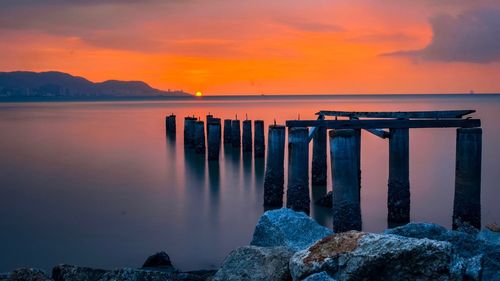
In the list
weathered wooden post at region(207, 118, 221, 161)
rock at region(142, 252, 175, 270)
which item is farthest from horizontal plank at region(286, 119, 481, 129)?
weathered wooden post at region(207, 118, 221, 161)

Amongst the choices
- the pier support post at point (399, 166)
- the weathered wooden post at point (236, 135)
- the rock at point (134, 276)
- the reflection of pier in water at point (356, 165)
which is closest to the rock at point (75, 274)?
the rock at point (134, 276)

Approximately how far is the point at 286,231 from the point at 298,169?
3.80 meters

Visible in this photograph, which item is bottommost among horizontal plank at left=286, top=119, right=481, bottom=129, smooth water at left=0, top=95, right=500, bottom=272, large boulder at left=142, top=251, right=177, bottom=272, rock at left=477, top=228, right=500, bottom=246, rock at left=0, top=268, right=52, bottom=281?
smooth water at left=0, top=95, right=500, bottom=272

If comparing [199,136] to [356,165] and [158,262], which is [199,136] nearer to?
[356,165]

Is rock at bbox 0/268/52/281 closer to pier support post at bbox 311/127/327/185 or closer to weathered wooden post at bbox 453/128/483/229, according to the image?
weathered wooden post at bbox 453/128/483/229

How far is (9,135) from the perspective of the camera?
3766 centimetres

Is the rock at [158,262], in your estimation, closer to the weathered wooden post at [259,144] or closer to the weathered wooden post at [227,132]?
the weathered wooden post at [259,144]

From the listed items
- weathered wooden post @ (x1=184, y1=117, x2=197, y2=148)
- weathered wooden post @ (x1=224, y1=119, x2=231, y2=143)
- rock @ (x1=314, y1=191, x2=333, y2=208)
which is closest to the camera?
rock @ (x1=314, y1=191, x2=333, y2=208)

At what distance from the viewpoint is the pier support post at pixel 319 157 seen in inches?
574

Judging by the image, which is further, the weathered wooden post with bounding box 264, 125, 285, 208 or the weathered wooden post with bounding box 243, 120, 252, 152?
the weathered wooden post with bounding box 243, 120, 252, 152

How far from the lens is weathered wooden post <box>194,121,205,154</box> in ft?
75.3

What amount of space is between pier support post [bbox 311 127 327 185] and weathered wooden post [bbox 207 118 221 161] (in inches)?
235

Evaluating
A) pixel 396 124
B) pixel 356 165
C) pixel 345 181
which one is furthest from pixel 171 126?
pixel 345 181

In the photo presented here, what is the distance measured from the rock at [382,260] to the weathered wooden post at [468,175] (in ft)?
16.7
